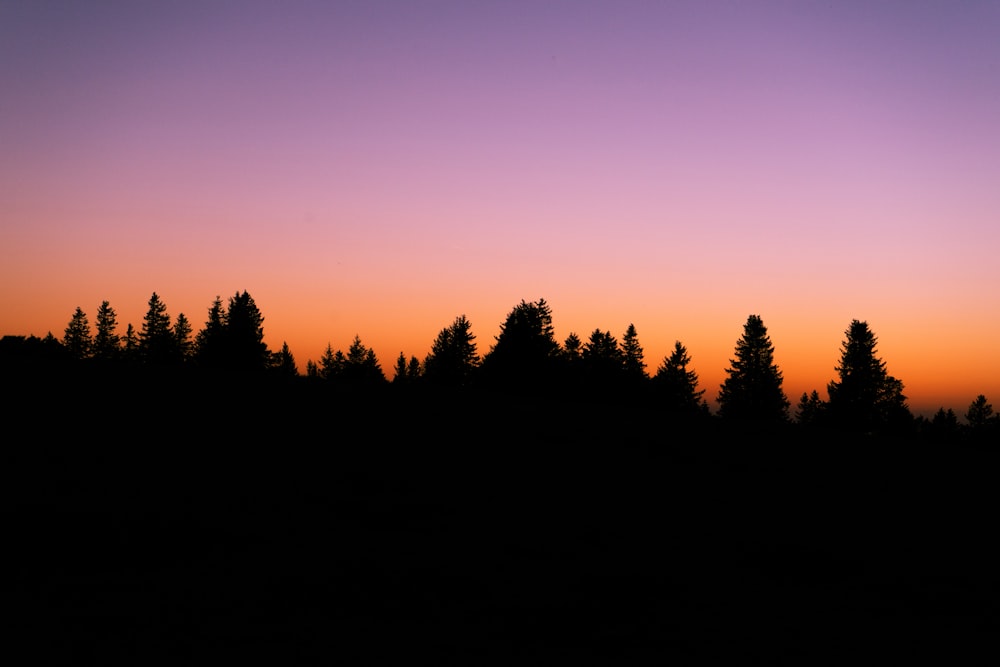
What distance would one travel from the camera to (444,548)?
32.1 ft

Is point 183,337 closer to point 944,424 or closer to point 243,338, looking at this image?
point 243,338

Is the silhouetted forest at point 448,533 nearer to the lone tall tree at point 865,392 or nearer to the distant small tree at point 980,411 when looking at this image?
the lone tall tree at point 865,392

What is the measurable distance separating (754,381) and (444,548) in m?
64.9

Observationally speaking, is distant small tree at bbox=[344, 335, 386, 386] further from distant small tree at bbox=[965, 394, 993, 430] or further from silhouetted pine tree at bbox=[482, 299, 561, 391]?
distant small tree at bbox=[965, 394, 993, 430]

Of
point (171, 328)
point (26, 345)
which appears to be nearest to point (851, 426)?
point (26, 345)

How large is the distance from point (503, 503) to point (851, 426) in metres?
59.0

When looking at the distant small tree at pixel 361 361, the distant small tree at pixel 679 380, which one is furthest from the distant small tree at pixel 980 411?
the distant small tree at pixel 361 361

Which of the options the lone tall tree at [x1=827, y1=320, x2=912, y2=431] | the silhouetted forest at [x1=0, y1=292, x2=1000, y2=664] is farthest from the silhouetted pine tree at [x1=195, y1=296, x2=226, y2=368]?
the lone tall tree at [x1=827, y1=320, x2=912, y2=431]

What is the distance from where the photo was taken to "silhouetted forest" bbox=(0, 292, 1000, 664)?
283 inches

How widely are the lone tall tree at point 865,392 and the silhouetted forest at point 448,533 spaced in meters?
41.8

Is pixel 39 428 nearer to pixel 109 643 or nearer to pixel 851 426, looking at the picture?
pixel 109 643

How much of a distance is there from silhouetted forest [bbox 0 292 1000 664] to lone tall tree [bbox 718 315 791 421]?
149 ft

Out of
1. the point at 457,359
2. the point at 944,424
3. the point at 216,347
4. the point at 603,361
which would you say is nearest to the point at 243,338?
the point at 216,347

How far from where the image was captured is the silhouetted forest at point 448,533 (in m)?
7.19
